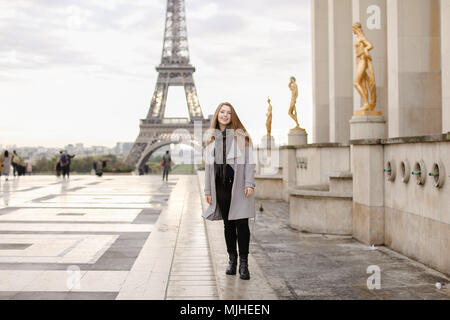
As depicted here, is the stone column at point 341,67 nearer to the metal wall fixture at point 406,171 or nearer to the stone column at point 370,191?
the stone column at point 370,191

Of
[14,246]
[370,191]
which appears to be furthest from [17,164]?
[370,191]

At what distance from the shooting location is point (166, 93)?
71.1 m

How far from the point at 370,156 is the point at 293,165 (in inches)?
308

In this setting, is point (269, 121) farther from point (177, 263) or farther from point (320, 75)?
point (177, 263)

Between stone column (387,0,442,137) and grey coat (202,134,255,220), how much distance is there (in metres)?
7.61

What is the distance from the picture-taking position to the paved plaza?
5590 millimetres

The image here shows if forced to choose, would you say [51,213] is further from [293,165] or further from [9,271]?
[293,165]

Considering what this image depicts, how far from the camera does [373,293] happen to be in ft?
18.2

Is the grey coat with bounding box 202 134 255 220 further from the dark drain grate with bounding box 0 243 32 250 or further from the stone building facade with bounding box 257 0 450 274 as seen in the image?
the dark drain grate with bounding box 0 243 32 250

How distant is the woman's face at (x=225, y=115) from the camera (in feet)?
19.2

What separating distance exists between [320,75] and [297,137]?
3410mm

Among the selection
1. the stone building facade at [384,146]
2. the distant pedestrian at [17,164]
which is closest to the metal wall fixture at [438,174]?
the stone building facade at [384,146]

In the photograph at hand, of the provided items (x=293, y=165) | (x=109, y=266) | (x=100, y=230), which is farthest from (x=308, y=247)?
(x=293, y=165)

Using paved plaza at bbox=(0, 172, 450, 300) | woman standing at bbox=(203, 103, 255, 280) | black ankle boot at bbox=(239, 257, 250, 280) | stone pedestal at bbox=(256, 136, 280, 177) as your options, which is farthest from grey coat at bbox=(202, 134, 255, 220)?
stone pedestal at bbox=(256, 136, 280, 177)
